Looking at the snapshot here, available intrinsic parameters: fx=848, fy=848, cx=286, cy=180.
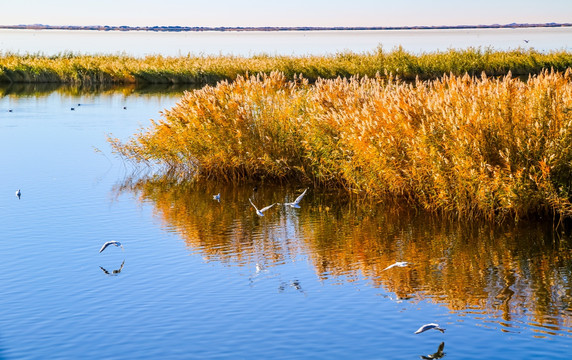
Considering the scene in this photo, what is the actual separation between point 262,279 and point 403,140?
4.38 metres

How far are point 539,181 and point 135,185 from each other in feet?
28.1

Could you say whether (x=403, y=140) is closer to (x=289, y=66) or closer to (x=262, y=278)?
(x=262, y=278)

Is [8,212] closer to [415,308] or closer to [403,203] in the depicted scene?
[403,203]

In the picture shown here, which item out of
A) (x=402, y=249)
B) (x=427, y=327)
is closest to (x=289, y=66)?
(x=402, y=249)

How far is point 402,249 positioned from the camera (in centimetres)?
1208

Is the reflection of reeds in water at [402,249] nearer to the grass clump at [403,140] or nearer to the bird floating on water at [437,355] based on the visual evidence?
the grass clump at [403,140]

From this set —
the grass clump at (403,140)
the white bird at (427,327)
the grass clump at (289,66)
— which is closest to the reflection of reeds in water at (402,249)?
the grass clump at (403,140)

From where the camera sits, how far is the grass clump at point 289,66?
41.2 m

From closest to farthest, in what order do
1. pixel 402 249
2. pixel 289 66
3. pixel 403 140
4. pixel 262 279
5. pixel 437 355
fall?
pixel 437 355, pixel 262 279, pixel 402 249, pixel 403 140, pixel 289 66

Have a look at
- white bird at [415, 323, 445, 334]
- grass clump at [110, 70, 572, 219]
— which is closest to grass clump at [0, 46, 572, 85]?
grass clump at [110, 70, 572, 219]

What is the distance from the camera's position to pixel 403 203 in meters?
14.7

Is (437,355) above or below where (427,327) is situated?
below

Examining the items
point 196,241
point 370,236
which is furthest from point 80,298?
point 370,236

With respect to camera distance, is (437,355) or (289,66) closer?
(437,355)
